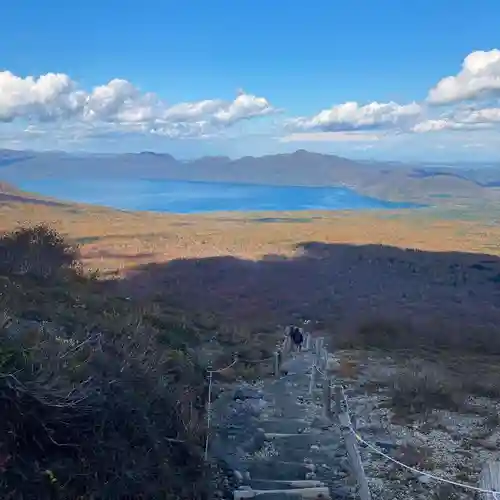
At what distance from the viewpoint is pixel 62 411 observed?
5121mm

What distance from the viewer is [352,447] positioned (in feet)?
24.7

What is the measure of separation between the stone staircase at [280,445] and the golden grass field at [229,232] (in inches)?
1198

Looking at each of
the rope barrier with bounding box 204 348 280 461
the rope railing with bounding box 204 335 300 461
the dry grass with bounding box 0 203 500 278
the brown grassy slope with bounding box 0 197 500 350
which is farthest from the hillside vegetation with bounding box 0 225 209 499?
the dry grass with bounding box 0 203 500 278

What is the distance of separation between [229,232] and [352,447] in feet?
247

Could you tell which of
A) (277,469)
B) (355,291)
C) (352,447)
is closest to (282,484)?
(277,469)

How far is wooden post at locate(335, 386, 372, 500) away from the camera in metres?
6.62

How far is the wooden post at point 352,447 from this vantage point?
6.62 metres

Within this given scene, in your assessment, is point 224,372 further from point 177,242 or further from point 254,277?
point 177,242

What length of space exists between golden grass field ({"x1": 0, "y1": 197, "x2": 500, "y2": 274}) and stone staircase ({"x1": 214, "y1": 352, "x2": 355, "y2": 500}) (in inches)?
1198

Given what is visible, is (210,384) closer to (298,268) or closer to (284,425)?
(284,425)

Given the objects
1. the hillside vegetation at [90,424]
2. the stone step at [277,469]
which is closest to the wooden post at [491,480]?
the stone step at [277,469]

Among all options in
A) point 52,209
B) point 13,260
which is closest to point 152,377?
point 13,260

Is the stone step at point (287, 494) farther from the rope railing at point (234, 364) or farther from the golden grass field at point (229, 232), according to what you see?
the golden grass field at point (229, 232)

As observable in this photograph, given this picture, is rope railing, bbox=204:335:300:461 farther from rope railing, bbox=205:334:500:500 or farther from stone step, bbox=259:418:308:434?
stone step, bbox=259:418:308:434
